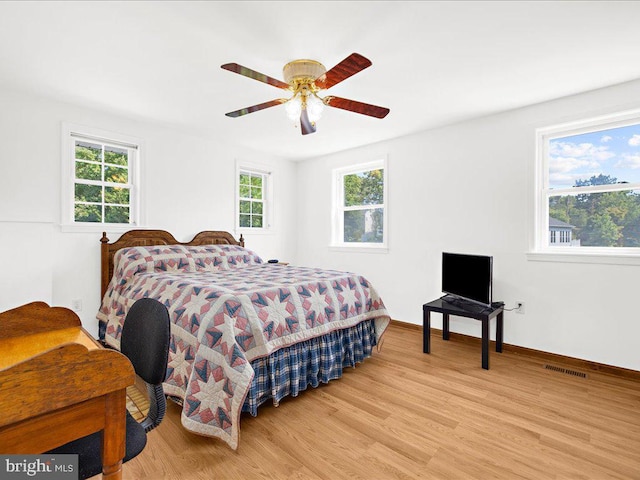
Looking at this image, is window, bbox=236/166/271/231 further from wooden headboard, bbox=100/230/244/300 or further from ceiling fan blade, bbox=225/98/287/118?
ceiling fan blade, bbox=225/98/287/118

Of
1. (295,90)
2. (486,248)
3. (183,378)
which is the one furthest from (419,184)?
(183,378)

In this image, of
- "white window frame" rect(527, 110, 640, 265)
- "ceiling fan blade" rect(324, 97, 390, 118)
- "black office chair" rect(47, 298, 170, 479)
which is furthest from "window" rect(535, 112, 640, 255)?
"black office chair" rect(47, 298, 170, 479)

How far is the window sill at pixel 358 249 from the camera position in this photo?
463cm

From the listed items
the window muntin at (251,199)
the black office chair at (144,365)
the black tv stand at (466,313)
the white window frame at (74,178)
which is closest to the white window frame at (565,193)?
the black tv stand at (466,313)

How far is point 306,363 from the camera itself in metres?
2.55

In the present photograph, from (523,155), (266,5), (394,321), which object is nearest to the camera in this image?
(266,5)

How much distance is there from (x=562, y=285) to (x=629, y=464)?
1.74 meters

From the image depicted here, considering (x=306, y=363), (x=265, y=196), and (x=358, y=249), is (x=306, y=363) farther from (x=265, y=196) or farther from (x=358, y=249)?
(x=265, y=196)

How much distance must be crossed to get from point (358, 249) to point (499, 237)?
1916 mm

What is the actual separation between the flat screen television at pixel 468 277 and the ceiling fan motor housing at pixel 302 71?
2.30 metres

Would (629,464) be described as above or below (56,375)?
below

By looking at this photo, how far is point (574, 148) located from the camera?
3.23m

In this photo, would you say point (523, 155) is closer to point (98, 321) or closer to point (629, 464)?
point (629, 464)

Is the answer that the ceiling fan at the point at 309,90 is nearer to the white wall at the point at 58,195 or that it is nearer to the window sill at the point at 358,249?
the white wall at the point at 58,195
